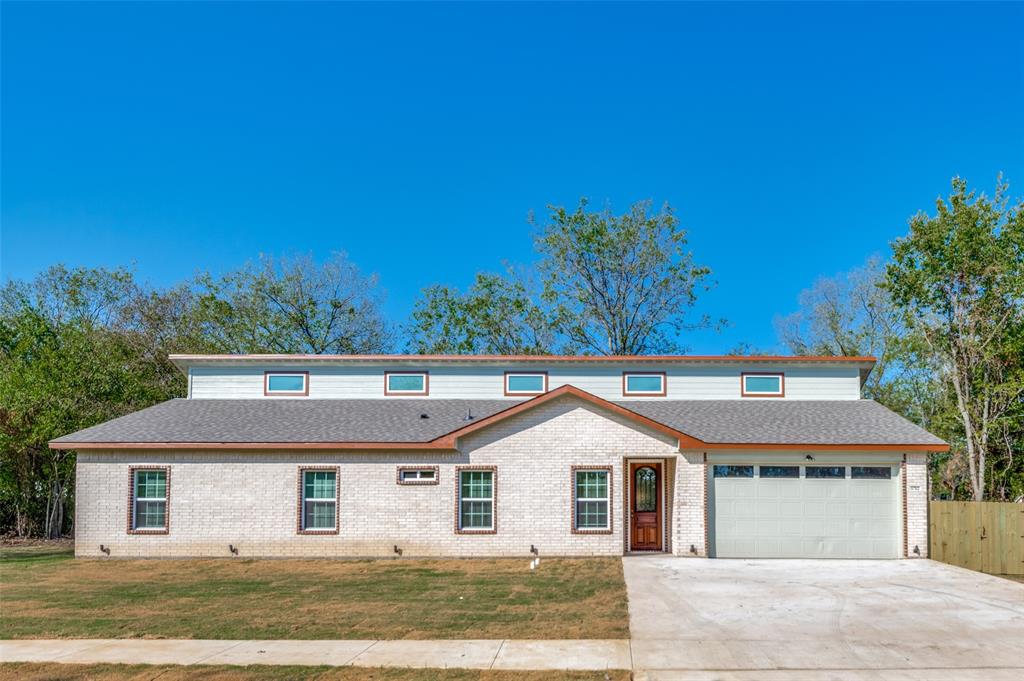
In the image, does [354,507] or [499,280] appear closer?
[354,507]

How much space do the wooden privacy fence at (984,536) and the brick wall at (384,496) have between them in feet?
19.9

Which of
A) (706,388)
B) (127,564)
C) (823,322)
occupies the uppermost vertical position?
(823,322)

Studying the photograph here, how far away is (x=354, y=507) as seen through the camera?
63.4 feet

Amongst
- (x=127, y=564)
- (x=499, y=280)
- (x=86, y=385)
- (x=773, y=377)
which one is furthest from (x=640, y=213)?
(x=127, y=564)

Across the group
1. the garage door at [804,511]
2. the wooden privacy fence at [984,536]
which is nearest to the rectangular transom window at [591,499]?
the garage door at [804,511]

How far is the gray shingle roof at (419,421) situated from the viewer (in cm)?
1936

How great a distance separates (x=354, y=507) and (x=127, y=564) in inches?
208

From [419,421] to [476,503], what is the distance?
2.80m

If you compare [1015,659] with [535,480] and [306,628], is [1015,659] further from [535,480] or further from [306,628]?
[535,480]

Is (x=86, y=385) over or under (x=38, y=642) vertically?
over

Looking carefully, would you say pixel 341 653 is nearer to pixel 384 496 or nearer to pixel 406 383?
pixel 384 496

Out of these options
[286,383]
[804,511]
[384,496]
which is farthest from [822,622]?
[286,383]

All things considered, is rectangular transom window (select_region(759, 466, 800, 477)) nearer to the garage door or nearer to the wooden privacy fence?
the garage door

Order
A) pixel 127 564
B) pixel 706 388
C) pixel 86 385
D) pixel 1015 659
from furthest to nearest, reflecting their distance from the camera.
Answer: pixel 86 385 < pixel 706 388 < pixel 127 564 < pixel 1015 659
